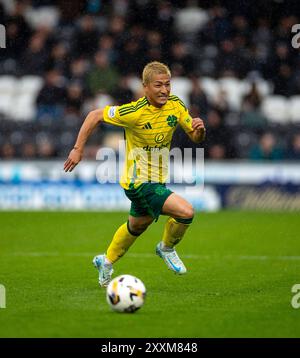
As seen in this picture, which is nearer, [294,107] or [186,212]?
[186,212]

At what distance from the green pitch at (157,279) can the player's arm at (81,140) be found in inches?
47.9

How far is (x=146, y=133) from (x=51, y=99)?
10.1 meters

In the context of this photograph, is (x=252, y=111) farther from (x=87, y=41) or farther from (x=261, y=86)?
(x=87, y=41)

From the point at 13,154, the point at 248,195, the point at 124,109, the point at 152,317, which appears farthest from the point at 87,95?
the point at 152,317

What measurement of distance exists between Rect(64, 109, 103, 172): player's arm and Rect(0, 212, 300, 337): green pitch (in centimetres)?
122

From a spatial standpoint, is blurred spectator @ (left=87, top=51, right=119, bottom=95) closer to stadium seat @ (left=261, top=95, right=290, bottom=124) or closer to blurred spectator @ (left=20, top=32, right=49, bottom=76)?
blurred spectator @ (left=20, top=32, right=49, bottom=76)

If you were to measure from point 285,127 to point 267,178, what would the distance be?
129 cm

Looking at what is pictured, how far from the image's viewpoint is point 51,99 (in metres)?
18.7

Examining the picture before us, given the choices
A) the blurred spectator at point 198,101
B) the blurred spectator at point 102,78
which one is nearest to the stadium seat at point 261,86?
the blurred spectator at point 198,101

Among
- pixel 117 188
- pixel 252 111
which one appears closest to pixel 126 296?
pixel 117 188

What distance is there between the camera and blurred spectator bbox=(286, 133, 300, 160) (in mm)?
17359

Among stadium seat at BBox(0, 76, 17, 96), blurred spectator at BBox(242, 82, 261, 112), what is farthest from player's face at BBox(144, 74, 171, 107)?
stadium seat at BBox(0, 76, 17, 96)

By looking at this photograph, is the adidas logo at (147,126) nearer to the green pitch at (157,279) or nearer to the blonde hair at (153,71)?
the blonde hair at (153,71)

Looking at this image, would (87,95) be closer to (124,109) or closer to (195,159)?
(195,159)
